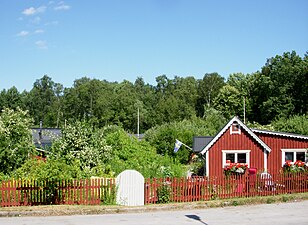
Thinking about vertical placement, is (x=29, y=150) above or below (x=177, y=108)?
below

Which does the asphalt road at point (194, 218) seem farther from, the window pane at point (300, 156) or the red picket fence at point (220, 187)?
the window pane at point (300, 156)

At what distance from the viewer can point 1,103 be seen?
95812 millimetres

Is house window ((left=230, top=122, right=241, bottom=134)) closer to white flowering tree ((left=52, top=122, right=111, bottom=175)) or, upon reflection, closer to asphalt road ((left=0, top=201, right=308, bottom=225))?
white flowering tree ((left=52, top=122, right=111, bottom=175))

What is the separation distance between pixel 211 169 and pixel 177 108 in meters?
62.7

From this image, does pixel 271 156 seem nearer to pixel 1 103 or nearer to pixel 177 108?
pixel 177 108

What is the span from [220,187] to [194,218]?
408 cm

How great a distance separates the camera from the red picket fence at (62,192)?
56.2 feet

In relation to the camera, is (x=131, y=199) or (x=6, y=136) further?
(x=6, y=136)

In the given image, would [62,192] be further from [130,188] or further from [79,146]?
[79,146]

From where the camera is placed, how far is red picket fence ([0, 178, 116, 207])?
56.2 feet

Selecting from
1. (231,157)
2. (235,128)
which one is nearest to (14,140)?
(231,157)

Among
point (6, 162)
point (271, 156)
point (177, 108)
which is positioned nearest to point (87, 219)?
point (6, 162)

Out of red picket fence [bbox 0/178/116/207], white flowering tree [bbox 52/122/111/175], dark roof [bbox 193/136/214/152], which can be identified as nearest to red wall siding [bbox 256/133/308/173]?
dark roof [bbox 193/136/214/152]

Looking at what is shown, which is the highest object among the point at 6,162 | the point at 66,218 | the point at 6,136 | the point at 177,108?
the point at 177,108
